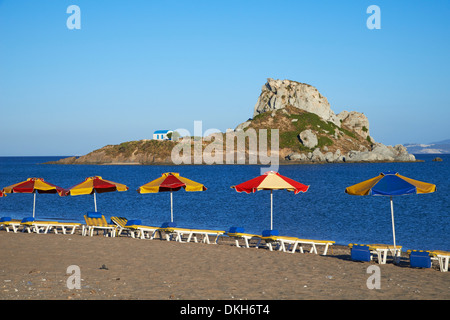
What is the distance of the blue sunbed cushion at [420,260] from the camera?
12.9 metres

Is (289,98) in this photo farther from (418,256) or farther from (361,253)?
(418,256)

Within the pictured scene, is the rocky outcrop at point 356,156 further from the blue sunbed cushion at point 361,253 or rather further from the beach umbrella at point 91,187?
the blue sunbed cushion at point 361,253

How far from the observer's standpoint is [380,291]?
1009 centimetres

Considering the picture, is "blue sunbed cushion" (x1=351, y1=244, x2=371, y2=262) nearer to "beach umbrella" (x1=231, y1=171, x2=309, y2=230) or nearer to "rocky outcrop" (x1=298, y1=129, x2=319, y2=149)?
"beach umbrella" (x1=231, y1=171, x2=309, y2=230)

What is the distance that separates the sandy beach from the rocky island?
477ft

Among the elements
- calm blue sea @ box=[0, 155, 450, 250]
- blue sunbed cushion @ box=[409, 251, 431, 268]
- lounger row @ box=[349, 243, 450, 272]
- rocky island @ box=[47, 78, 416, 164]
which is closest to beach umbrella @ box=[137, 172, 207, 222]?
lounger row @ box=[349, 243, 450, 272]

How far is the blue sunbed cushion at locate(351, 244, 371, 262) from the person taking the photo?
1391 cm

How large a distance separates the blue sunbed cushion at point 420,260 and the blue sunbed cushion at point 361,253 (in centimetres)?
129

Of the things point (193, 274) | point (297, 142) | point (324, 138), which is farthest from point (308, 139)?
point (193, 274)

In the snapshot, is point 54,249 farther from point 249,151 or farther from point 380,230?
point 249,151

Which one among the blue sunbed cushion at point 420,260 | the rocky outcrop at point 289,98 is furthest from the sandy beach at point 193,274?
the rocky outcrop at point 289,98

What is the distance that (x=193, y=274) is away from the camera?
38.7 feet
